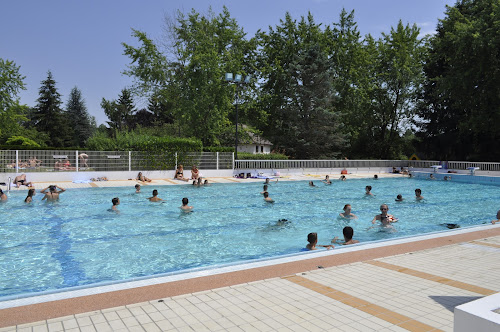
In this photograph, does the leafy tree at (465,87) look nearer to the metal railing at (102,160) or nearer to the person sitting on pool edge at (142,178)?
the metal railing at (102,160)

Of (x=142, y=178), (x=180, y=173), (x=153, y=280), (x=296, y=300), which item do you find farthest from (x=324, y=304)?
(x=180, y=173)

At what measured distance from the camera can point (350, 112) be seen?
48406 mm

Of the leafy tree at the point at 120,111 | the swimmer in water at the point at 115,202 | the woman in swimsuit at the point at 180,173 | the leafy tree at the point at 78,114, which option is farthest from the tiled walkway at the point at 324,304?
the leafy tree at the point at 120,111

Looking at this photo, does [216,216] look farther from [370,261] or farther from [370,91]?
[370,91]

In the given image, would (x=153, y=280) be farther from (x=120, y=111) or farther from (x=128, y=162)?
(x=120, y=111)

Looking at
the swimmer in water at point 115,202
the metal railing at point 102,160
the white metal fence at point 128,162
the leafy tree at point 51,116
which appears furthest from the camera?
the leafy tree at point 51,116

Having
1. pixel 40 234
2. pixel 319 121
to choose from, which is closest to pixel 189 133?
pixel 319 121

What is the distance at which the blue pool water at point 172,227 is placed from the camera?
826 centimetres

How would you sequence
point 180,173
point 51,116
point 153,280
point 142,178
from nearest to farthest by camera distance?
point 153,280
point 142,178
point 180,173
point 51,116

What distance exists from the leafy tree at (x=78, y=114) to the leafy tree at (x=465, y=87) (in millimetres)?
62492

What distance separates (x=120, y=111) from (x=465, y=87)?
69648 millimetres

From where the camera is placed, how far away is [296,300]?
4828 mm

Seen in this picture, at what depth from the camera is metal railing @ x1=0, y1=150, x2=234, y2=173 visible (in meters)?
20.9

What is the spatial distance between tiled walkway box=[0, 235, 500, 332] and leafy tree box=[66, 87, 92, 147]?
76047 mm
